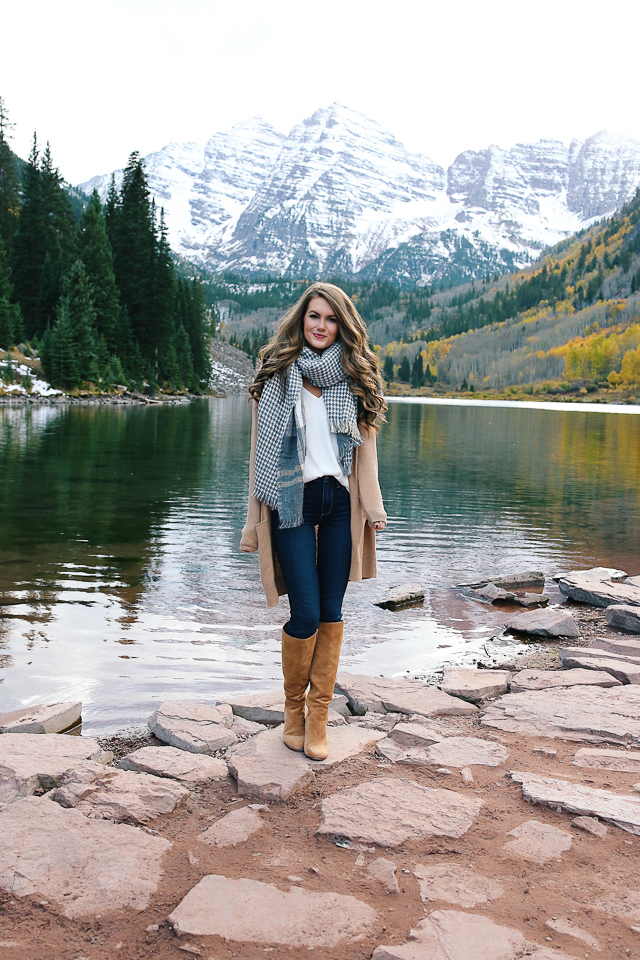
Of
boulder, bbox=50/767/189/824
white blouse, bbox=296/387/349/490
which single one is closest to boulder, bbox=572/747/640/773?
white blouse, bbox=296/387/349/490

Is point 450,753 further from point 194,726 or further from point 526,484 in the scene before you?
point 526,484

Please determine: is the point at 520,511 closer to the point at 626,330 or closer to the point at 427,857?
the point at 427,857

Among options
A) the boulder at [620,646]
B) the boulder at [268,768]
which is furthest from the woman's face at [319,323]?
the boulder at [620,646]

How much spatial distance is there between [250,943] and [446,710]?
3353 mm

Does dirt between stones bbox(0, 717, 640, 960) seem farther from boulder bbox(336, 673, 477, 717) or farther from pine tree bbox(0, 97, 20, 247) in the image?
pine tree bbox(0, 97, 20, 247)

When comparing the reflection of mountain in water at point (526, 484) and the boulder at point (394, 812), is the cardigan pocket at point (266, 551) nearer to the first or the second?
the boulder at point (394, 812)

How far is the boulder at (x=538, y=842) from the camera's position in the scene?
374 centimetres

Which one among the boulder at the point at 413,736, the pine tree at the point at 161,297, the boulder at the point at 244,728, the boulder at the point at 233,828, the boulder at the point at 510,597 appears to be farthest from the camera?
the pine tree at the point at 161,297

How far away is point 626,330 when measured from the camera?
6781 inches

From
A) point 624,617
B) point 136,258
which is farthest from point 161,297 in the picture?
point 624,617

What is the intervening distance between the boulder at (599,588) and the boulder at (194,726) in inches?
243

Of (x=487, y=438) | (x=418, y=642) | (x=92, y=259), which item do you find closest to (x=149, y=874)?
(x=418, y=642)

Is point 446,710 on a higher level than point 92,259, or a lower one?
lower

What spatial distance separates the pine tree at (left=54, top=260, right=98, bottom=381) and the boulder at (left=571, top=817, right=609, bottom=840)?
207 feet
